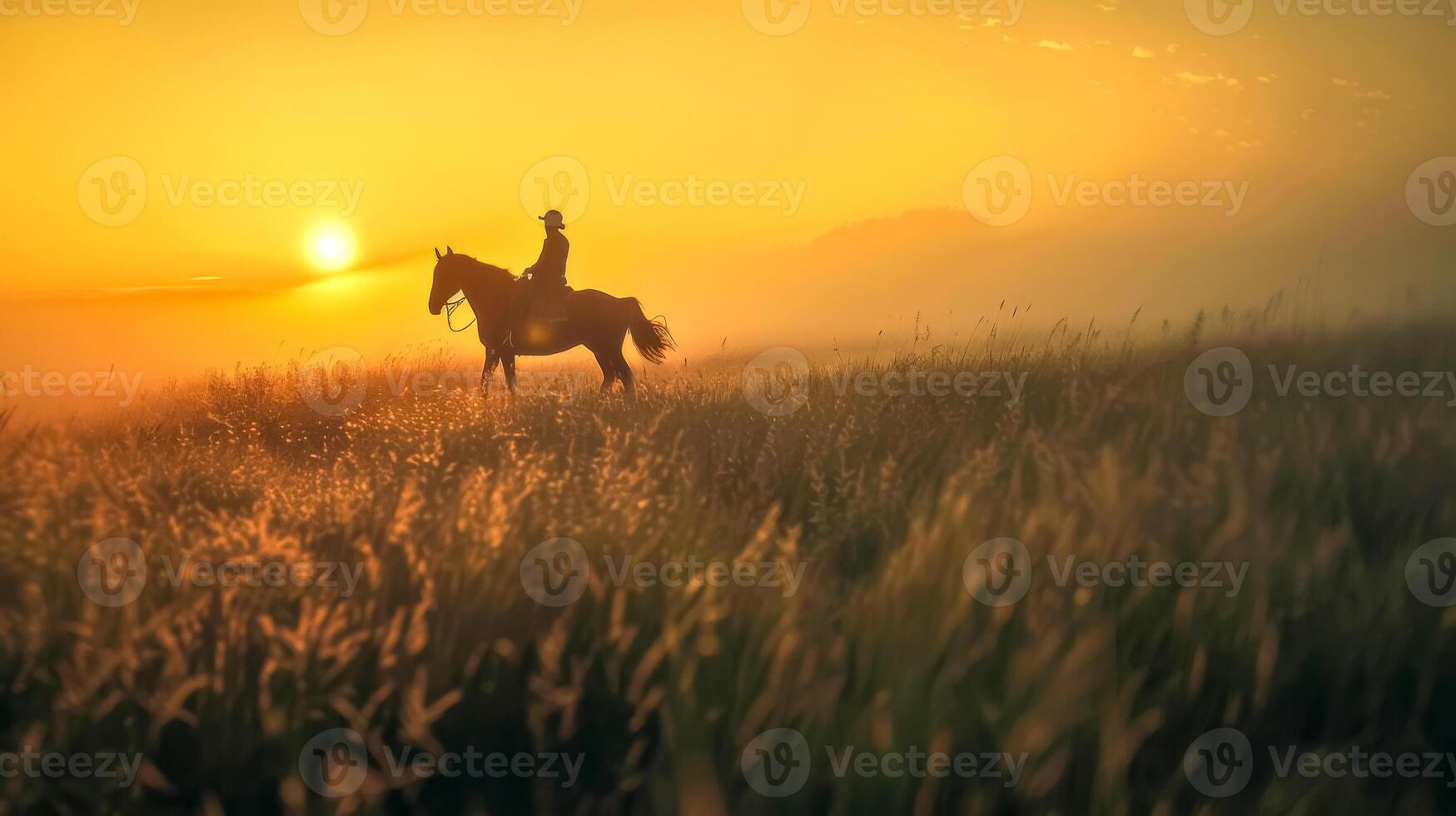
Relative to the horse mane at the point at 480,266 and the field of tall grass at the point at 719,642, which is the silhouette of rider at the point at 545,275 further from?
the field of tall grass at the point at 719,642

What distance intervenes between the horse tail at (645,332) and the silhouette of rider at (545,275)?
37.1 inches

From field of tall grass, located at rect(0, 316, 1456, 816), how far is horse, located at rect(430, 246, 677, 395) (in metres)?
8.48

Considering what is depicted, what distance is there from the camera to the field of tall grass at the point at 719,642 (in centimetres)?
233

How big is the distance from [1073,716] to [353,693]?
5.97 ft

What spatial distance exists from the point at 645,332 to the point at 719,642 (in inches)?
411

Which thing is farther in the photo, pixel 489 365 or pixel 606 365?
pixel 606 365

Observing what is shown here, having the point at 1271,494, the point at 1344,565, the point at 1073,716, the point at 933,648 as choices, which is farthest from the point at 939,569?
the point at 1271,494

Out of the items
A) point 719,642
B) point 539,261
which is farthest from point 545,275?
point 719,642

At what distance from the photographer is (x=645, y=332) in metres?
12.9

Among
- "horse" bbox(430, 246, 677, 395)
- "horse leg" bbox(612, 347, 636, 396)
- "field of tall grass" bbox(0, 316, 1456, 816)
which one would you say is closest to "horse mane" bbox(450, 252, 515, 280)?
"horse" bbox(430, 246, 677, 395)

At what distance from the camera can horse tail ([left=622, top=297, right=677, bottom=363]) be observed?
1291 centimetres

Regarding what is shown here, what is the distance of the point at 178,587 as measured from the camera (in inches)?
119

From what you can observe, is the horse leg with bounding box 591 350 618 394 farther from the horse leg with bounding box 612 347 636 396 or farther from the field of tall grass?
the field of tall grass

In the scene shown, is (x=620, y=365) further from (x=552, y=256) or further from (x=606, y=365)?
(x=552, y=256)
